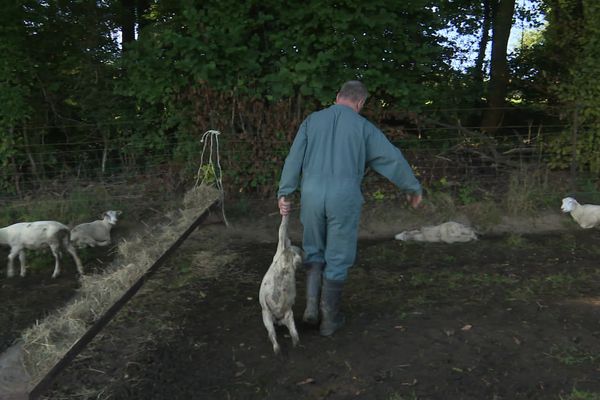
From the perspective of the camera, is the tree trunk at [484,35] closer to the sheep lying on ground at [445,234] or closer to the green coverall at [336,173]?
the sheep lying on ground at [445,234]

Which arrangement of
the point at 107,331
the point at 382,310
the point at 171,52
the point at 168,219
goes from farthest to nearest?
the point at 171,52, the point at 168,219, the point at 382,310, the point at 107,331

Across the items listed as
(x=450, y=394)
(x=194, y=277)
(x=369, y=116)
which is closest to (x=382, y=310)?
(x=450, y=394)

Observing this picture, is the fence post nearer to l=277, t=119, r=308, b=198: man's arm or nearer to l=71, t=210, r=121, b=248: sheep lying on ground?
l=277, t=119, r=308, b=198: man's arm

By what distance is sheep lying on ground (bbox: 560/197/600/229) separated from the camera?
682 cm

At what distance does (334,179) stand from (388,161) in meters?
0.45

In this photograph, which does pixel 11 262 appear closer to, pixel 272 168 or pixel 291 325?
pixel 291 325

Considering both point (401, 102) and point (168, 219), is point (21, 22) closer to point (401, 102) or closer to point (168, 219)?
point (168, 219)

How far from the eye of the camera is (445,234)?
666 cm

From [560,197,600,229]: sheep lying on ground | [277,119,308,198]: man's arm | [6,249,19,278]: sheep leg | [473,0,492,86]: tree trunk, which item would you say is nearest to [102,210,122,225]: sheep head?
[6,249,19,278]: sheep leg

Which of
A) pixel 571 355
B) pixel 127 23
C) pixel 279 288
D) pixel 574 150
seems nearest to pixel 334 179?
pixel 279 288

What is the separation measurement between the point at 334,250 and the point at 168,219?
8.55 feet

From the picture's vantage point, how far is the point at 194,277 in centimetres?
551

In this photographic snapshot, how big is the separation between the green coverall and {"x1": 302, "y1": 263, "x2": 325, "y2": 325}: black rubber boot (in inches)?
4.4

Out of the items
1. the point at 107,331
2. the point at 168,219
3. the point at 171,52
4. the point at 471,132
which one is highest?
the point at 171,52
